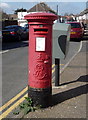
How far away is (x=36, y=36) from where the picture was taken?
4816 millimetres

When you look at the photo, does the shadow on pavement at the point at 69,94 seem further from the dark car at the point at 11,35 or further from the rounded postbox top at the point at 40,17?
the dark car at the point at 11,35

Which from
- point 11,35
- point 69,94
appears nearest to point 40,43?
point 69,94

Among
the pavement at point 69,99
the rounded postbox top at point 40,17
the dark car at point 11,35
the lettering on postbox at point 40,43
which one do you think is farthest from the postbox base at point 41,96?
the dark car at point 11,35

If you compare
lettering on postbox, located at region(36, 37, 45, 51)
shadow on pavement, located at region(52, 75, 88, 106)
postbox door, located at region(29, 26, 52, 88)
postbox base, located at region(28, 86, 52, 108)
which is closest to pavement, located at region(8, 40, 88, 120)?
shadow on pavement, located at region(52, 75, 88, 106)

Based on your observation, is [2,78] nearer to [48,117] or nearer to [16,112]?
[16,112]

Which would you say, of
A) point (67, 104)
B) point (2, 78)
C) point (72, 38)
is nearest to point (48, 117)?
point (67, 104)

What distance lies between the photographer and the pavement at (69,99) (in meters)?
4.59

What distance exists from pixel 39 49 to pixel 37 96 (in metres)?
0.91

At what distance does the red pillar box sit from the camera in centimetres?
479

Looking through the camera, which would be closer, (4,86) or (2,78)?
(4,86)

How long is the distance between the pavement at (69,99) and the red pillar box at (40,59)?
29 centimetres

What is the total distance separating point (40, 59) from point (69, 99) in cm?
119

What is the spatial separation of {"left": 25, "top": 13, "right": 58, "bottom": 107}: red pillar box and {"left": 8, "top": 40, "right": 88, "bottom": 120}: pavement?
0.29 metres

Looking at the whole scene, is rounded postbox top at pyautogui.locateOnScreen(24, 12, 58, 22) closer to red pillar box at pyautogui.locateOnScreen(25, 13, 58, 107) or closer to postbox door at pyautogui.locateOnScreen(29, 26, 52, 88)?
red pillar box at pyautogui.locateOnScreen(25, 13, 58, 107)
